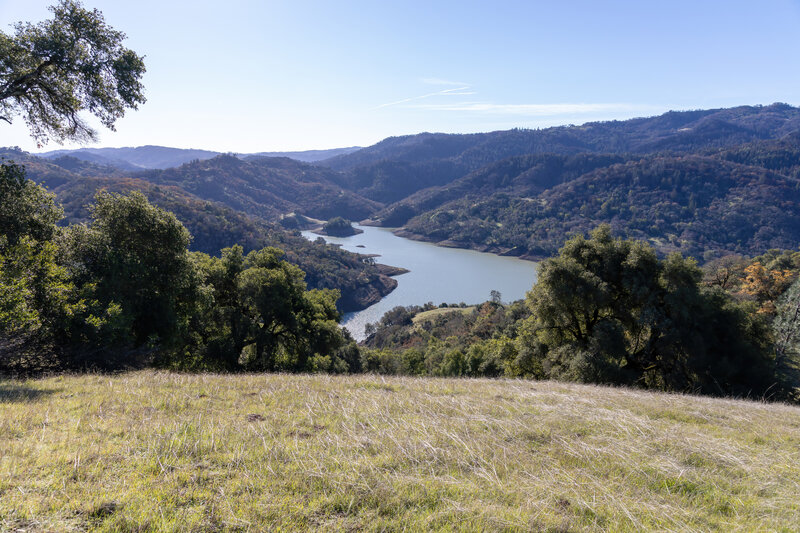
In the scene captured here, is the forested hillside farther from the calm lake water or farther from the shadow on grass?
the shadow on grass

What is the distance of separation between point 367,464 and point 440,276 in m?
117

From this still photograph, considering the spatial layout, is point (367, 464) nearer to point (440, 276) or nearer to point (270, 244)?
point (270, 244)

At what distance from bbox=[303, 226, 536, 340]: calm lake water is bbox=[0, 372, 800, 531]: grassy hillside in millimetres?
75346

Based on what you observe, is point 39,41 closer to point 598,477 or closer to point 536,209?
point 598,477

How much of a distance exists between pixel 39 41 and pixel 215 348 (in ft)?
39.7

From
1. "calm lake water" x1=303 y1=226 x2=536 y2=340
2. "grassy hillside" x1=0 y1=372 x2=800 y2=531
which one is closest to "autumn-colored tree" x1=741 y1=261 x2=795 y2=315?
"grassy hillside" x1=0 y1=372 x2=800 y2=531

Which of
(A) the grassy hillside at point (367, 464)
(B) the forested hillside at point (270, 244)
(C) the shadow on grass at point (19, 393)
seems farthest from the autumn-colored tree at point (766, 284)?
(B) the forested hillside at point (270, 244)

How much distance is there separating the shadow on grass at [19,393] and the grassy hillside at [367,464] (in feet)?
0.11

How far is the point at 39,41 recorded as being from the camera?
9.20m

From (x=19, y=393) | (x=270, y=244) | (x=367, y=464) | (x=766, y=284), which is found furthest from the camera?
(x=270, y=244)

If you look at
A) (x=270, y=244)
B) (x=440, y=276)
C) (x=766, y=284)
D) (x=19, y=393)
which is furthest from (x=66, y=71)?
(x=440, y=276)

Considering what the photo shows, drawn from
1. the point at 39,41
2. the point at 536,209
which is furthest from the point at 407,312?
the point at 536,209

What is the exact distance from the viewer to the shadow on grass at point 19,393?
613 cm

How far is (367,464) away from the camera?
4.34 metres
